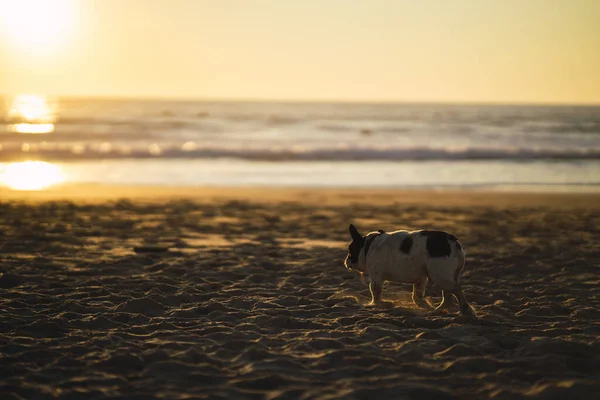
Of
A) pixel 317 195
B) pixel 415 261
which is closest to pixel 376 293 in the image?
pixel 415 261

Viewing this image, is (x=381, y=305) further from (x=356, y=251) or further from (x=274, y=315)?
(x=274, y=315)

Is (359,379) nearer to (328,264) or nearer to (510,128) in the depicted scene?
(328,264)

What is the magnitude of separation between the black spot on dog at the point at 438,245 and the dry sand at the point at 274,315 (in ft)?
2.15

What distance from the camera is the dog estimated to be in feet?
20.9

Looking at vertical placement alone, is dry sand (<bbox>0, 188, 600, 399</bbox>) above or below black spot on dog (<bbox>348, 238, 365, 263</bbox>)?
below

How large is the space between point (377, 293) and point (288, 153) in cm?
2238

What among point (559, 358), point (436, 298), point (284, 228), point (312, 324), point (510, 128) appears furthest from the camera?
point (510, 128)

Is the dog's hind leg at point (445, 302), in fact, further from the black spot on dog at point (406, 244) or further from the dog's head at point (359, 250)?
the dog's head at point (359, 250)

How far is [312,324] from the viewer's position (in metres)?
6.32

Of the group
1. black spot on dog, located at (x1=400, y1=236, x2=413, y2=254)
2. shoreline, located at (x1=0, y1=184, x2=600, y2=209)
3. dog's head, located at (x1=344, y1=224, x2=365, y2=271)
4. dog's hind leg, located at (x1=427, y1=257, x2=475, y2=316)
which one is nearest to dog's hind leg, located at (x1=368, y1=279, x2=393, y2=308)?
dog's head, located at (x1=344, y1=224, x2=365, y2=271)

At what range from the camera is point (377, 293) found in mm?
7055

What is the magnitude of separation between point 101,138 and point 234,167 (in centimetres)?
1514

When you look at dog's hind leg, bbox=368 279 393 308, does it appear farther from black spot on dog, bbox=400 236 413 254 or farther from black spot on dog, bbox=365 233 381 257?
black spot on dog, bbox=400 236 413 254

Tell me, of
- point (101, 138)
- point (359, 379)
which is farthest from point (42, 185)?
point (101, 138)
